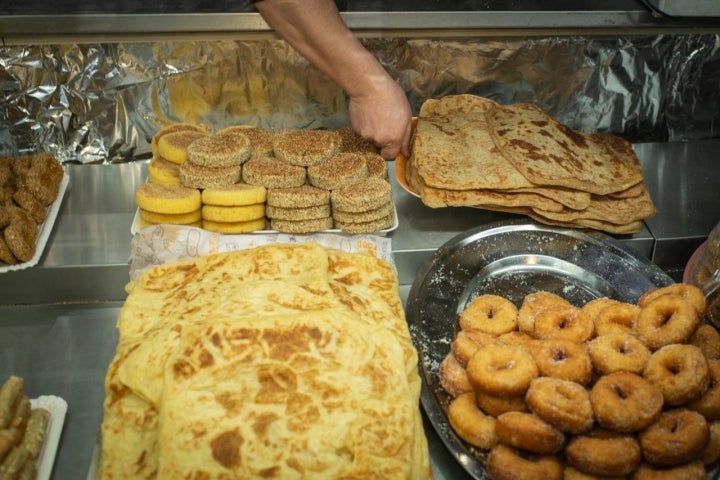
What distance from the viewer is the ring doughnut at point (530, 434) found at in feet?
7.00

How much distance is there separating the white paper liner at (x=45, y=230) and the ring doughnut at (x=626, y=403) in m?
2.26

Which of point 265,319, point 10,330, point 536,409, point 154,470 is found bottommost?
point 10,330

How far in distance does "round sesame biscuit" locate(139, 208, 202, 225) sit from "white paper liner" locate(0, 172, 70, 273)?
1.41 ft

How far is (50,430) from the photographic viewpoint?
2.40m

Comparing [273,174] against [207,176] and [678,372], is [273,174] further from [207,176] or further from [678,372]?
[678,372]

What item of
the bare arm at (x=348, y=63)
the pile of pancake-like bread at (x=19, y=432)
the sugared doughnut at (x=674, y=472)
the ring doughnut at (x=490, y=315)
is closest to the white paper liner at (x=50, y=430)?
the pile of pancake-like bread at (x=19, y=432)

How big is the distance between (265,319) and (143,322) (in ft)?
1.58

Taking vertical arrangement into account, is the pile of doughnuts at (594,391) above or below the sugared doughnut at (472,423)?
above

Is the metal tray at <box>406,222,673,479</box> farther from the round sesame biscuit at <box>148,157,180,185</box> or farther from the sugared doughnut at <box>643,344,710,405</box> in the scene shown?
the round sesame biscuit at <box>148,157,180,185</box>

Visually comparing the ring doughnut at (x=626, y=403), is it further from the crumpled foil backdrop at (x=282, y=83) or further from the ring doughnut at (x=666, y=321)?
the crumpled foil backdrop at (x=282, y=83)

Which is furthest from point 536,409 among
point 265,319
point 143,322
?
point 143,322

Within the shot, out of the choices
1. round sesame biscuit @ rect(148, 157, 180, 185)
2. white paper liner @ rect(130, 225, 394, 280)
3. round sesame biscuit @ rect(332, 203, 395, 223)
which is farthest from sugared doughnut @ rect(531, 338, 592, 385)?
round sesame biscuit @ rect(148, 157, 180, 185)

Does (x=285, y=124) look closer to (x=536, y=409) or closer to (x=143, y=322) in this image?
(x=143, y=322)

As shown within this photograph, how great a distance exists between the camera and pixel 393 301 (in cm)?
262
